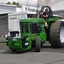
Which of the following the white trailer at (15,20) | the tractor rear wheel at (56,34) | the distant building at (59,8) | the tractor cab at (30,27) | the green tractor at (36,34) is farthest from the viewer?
the distant building at (59,8)

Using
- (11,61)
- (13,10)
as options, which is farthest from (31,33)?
(13,10)

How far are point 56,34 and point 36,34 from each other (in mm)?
1388

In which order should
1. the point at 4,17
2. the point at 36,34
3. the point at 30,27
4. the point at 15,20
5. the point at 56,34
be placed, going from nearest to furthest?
the point at 30,27
the point at 36,34
the point at 56,34
the point at 15,20
the point at 4,17

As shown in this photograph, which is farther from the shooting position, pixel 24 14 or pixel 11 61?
pixel 24 14

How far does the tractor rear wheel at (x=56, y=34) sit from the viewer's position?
1830 centimetres

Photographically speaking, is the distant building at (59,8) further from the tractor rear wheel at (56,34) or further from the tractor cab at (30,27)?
the tractor cab at (30,27)

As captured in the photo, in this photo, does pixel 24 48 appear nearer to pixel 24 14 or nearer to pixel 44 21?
pixel 44 21

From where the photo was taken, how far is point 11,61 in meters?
13.5

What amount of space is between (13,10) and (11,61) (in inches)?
988

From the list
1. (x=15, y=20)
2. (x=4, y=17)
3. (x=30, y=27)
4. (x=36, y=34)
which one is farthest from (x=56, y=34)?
(x=4, y=17)

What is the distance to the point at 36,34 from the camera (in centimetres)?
1772

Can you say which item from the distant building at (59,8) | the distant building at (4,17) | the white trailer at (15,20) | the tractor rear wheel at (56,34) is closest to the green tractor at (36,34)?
the tractor rear wheel at (56,34)

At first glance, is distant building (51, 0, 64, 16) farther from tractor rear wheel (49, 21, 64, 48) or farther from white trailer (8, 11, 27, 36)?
tractor rear wheel (49, 21, 64, 48)

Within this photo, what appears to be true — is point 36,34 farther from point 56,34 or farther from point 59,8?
point 59,8
